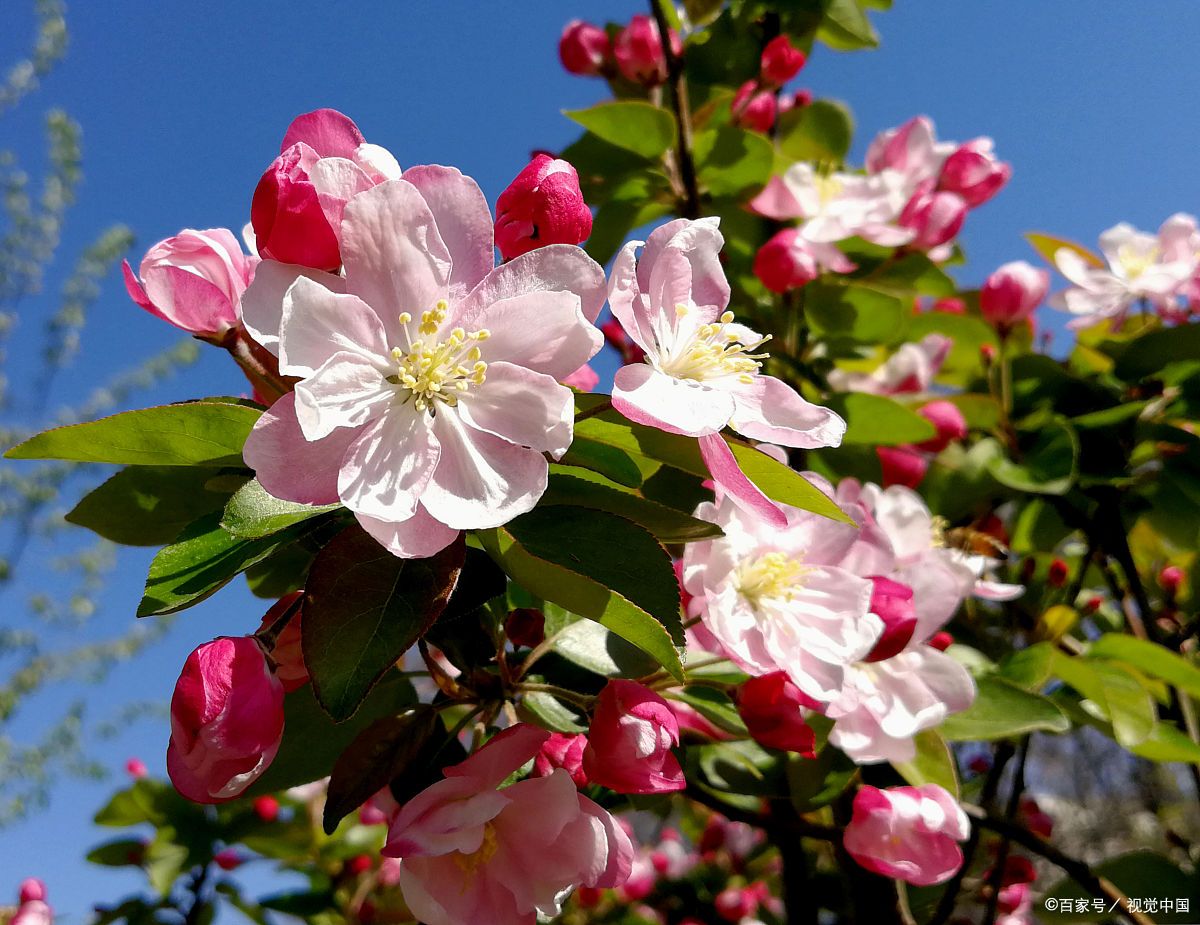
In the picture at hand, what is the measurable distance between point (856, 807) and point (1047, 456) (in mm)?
834

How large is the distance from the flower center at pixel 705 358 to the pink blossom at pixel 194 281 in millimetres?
348

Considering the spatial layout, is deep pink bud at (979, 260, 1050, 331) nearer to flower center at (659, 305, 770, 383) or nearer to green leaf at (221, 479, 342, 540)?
flower center at (659, 305, 770, 383)

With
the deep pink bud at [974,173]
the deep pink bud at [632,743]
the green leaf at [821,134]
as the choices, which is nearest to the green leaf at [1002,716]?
the deep pink bud at [632,743]

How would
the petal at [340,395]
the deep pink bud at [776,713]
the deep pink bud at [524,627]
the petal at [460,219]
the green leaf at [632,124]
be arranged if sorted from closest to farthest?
1. the petal at [340,395]
2. the petal at [460,219]
3. the deep pink bud at [776,713]
4. the deep pink bud at [524,627]
5. the green leaf at [632,124]

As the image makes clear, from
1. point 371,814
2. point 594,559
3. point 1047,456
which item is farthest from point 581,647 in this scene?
point 371,814

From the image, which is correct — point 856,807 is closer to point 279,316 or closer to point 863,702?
point 863,702

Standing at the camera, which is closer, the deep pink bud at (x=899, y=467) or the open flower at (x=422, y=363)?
the open flower at (x=422, y=363)

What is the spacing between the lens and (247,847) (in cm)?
192

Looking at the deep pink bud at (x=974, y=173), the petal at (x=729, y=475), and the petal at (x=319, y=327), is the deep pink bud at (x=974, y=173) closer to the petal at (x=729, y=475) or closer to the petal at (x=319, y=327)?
the petal at (x=729, y=475)

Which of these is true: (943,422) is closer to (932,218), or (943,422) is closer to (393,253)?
(932,218)

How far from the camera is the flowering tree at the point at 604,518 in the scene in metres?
0.68

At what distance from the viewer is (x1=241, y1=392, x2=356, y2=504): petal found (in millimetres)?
631

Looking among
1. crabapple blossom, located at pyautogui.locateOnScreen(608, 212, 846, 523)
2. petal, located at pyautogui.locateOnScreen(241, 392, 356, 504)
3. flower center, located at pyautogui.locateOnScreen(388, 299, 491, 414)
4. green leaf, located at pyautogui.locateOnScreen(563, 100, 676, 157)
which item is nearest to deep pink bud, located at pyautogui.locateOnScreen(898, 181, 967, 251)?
green leaf, located at pyautogui.locateOnScreen(563, 100, 676, 157)

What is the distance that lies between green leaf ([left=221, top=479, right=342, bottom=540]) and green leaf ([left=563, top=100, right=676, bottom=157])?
1013 mm
